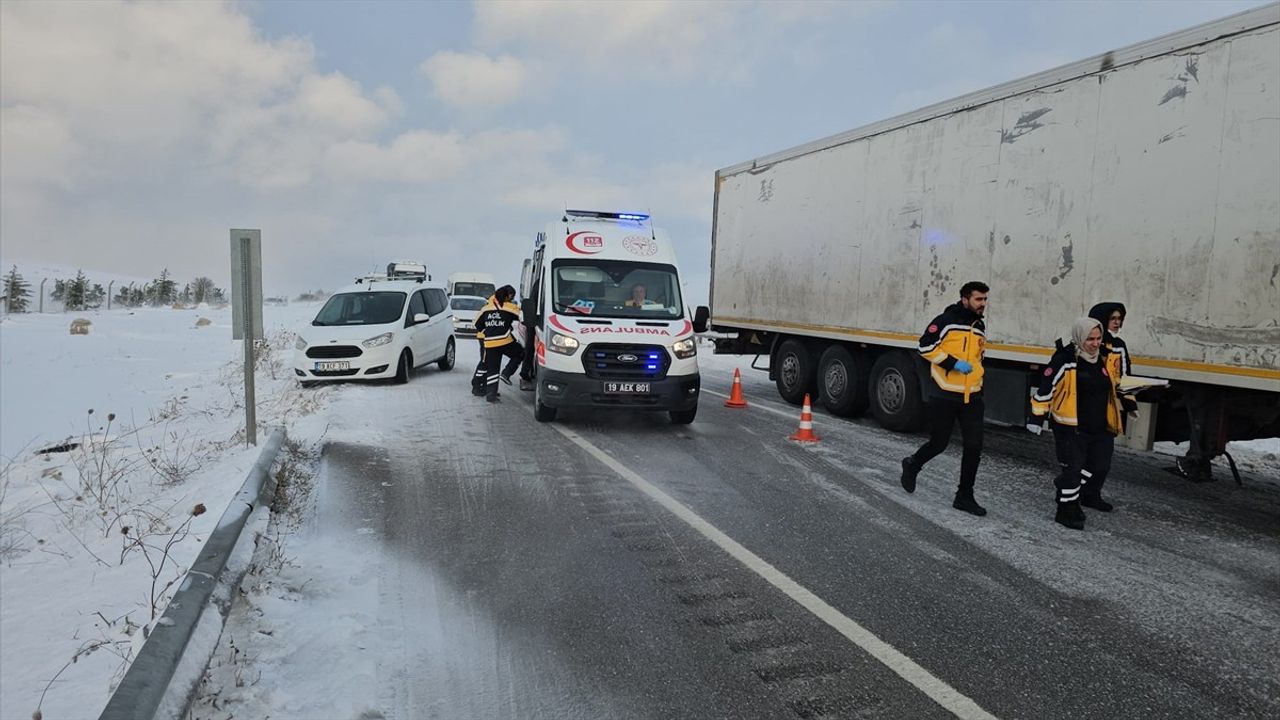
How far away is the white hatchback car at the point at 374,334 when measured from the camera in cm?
1242

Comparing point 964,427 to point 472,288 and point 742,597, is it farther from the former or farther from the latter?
point 472,288

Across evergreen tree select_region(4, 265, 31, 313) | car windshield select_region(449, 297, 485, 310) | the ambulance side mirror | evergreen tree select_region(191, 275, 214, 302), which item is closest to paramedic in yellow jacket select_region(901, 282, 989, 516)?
the ambulance side mirror

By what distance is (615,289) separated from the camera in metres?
9.73

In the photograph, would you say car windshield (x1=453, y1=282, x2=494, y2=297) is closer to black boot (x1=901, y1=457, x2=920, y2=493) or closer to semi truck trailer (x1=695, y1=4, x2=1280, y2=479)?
semi truck trailer (x1=695, y1=4, x2=1280, y2=479)

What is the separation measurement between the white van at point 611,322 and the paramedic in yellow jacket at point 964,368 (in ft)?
10.7

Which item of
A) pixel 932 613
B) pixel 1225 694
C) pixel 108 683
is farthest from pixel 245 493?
pixel 1225 694

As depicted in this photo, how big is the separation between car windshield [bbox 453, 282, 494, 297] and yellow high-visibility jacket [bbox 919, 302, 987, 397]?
76.7ft

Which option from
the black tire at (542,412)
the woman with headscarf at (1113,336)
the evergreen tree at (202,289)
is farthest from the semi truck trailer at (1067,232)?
the evergreen tree at (202,289)

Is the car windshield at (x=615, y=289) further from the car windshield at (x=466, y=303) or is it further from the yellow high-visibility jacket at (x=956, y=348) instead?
the car windshield at (x=466, y=303)

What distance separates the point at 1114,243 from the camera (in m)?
6.75

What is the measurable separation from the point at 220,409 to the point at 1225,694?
11968 mm

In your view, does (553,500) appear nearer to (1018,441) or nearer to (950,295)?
(950,295)

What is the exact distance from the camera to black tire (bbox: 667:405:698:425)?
9.29m

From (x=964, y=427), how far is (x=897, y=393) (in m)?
3.51
